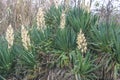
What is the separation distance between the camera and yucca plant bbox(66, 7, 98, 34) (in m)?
7.25

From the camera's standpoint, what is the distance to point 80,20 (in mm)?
7363

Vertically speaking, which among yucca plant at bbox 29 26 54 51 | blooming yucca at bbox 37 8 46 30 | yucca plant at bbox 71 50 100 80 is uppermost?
blooming yucca at bbox 37 8 46 30

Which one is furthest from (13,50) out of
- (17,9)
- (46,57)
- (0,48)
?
(17,9)

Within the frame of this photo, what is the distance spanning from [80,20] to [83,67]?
1352 mm

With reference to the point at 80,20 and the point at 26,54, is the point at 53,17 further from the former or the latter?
the point at 26,54

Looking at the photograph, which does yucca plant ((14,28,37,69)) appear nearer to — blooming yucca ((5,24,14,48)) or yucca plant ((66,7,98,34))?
blooming yucca ((5,24,14,48))

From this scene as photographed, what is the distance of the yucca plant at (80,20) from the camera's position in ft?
23.8

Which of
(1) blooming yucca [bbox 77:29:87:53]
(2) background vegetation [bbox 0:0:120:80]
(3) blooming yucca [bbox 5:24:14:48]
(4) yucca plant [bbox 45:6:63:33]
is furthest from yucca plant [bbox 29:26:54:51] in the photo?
(1) blooming yucca [bbox 77:29:87:53]

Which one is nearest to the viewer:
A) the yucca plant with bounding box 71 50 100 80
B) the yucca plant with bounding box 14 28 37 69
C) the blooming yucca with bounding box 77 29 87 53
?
the blooming yucca with bounding box 77 29 87 53

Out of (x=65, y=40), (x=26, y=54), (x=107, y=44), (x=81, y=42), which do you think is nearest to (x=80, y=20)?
(x=65, y=40)

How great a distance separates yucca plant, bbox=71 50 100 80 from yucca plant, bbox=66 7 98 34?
93 cm

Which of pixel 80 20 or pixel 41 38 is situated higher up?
pixel 80 20

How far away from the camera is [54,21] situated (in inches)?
310

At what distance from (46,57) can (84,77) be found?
2.79 ft
